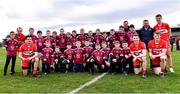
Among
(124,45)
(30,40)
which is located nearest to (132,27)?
(124,45)

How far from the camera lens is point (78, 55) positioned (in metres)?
15.6

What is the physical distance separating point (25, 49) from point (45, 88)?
145 inches

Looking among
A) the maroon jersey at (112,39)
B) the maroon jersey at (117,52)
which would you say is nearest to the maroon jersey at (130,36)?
the maroon jersey at (112,39)

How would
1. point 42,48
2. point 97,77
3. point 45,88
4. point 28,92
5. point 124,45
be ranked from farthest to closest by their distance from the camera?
point 42,48, point 124,45, point 97,77, point 45,88, point 28,92

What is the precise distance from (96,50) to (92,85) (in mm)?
3441

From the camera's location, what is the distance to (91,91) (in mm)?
10766

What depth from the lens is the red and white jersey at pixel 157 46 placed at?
13648mm

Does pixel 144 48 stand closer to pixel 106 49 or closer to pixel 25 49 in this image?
pixel 106 49

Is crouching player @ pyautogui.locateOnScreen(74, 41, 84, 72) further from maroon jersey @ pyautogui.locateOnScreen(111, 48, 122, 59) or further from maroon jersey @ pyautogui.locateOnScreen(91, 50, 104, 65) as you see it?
maroon jersey @ pyautogui.locateOnScreen(111, 48, 122, 59)

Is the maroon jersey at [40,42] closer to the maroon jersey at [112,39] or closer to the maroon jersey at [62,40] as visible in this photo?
the maroon jersey at [62,40]

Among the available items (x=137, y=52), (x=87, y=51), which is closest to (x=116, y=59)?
(x=137, y=52)

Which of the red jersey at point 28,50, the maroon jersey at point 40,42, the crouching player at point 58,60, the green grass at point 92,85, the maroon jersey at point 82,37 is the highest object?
the maroon jersey at point 82,37

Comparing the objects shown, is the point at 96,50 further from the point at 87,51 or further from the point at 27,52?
the point at 27,52

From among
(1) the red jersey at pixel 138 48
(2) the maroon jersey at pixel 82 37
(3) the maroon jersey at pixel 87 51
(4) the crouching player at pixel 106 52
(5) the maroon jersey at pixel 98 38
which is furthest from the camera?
(2) the maroon jersey at pixel 82 37
